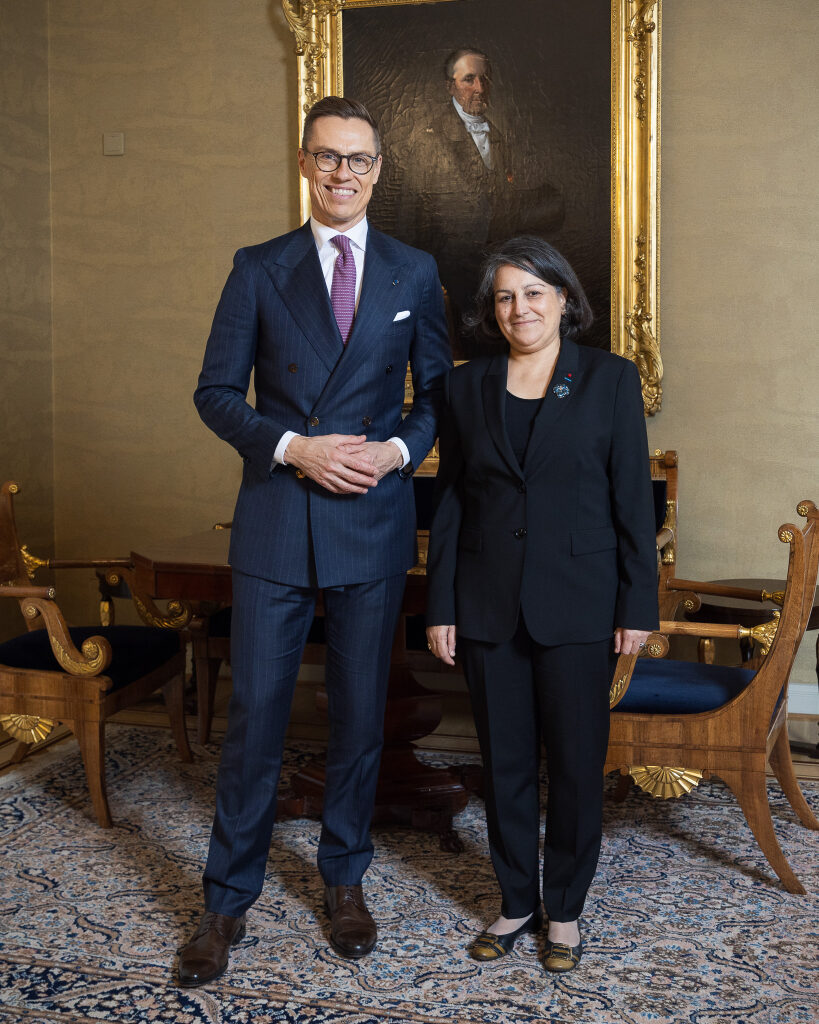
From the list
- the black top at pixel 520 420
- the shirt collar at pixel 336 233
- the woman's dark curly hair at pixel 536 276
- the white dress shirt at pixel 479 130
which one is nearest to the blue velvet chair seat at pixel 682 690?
the black top at pixel 520 420

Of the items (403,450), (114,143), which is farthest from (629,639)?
(114,143)

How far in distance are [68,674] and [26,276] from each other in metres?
2.73

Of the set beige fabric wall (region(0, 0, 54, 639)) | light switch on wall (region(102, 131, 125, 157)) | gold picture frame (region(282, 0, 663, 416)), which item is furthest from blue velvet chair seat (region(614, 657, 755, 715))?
light switch on wall (region(102, 131, 125, 157))

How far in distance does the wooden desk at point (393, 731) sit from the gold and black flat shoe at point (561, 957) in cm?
78

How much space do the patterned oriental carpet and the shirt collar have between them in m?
1.75

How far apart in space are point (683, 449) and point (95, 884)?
127 inches

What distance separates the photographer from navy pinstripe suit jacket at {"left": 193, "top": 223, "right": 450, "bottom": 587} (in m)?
2.38

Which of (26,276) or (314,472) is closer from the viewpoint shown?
(314,472)

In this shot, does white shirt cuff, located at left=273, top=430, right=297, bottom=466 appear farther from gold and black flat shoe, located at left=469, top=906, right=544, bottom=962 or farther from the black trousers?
gold and black flat shoe, located at left=469, top=906, right=544, bottom=962

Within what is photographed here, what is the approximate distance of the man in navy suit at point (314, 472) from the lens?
92.7 inches

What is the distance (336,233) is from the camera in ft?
7.99

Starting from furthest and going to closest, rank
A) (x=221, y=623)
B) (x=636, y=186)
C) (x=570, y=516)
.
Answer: (x=636, y=186) < (x=221, y=623) < (x=570, y=516)

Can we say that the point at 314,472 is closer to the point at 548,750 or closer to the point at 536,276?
the point at 536,276

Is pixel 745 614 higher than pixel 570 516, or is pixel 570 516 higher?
pixel 570 516
